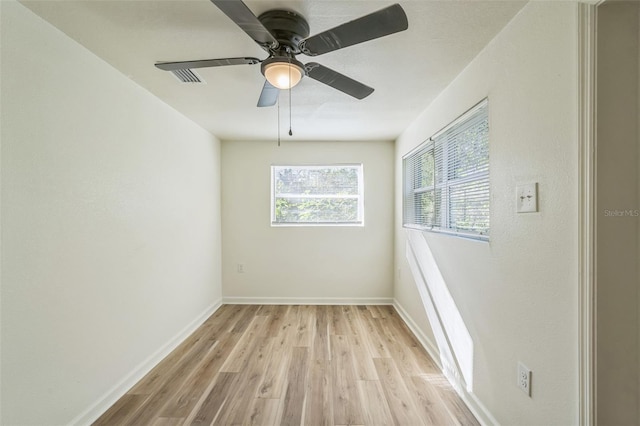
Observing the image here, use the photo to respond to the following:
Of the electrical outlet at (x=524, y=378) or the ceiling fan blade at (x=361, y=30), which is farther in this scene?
the electrical outlet at (x=524, y=378)

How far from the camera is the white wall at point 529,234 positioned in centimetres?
115

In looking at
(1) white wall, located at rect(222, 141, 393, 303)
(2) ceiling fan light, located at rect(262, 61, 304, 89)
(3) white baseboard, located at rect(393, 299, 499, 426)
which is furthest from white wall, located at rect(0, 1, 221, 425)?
(3) white baseboard, located at rect(393, 299, 499, 426)

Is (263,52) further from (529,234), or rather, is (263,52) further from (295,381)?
(295,381)

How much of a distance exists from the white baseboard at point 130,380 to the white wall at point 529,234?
7.84 ft

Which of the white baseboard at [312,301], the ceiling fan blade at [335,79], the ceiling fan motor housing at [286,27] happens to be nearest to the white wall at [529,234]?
the ceiling fan blade at [335,79]

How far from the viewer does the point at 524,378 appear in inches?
54.4

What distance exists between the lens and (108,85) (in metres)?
1.87

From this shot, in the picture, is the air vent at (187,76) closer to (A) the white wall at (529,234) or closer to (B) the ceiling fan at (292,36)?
(B) the ceiling fan at (292,36)

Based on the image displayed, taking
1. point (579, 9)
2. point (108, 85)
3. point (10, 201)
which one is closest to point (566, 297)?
point (579, 9)

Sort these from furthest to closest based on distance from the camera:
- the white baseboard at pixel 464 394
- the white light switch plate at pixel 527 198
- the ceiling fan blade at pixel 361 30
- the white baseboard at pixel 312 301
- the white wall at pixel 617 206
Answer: the white baseboard at pixel 312 301, the white baseboard at pixel 464 394, the white light switch plate at pixel 527 198, the ceiling fan blade at pixel 361 30, the white wall at pixel 617 206

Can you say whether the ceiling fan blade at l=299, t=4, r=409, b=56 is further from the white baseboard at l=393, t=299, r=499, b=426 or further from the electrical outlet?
the white baseboard at l=393, t=299, r=499, b=426

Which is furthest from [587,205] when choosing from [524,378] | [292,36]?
[292,36]

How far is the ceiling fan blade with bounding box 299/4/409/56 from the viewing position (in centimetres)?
114

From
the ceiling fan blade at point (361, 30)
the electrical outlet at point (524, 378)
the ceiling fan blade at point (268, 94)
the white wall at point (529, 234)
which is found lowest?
the electrical outlet at point (524, 378)
